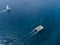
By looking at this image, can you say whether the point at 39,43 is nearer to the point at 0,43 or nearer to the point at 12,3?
the point at 0,43

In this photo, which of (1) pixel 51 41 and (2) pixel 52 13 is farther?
(2) pixel 52 13

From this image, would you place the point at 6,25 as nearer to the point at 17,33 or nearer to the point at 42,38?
the point at 17,33

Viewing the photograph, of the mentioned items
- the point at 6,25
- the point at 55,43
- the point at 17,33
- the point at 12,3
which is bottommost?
the point at 55,43

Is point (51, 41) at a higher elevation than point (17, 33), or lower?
lower

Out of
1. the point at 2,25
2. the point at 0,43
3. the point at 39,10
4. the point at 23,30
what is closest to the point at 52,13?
the point at 39,10

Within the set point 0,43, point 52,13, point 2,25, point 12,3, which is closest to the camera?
point 0,43

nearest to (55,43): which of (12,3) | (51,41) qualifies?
(51,41)

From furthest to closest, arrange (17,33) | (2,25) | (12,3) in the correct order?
1. (12,3)
2. (2,25)
3. (17,33)
